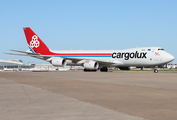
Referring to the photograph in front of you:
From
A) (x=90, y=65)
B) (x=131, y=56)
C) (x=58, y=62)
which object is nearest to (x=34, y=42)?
(x=58, y=62)

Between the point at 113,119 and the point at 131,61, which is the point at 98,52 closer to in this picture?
the point at 131,61

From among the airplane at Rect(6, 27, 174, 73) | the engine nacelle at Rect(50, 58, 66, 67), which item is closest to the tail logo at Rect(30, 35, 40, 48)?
the airplane at Rect(6, 27, 174, 73)

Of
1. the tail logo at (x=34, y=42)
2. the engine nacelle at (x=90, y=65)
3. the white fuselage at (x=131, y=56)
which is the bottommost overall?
the engine nacelle at (x=90, y=65)

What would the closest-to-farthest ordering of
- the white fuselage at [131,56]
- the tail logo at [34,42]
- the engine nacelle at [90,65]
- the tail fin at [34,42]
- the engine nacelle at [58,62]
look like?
the white fuselage at [131,56] < the engine nacelle at [90,65] < the engine nacelle at [58,62] < the tail fin at [34,42] < the tail logo at [34,42]

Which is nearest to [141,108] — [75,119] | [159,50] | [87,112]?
[87,112]

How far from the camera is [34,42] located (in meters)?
51.2

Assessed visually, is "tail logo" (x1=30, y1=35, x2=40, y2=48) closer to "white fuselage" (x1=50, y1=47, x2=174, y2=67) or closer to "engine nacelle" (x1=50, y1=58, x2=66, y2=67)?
"engine nacelle" (x1=50, y1=58, x2=66, y2=67)

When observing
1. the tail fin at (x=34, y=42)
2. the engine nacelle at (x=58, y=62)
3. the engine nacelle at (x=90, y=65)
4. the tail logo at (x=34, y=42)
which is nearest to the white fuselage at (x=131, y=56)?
the engine nacelle at (x=90, y=65)

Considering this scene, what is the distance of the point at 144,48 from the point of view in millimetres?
43562

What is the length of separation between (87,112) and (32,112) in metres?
1.41

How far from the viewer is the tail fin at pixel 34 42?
51.0 metres

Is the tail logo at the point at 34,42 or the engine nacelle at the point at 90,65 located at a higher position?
the tail logo at the point at 34,42

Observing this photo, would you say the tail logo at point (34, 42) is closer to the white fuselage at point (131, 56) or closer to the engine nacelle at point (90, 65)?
the white fuselage at point (131, 56)

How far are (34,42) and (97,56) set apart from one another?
13.6 m
